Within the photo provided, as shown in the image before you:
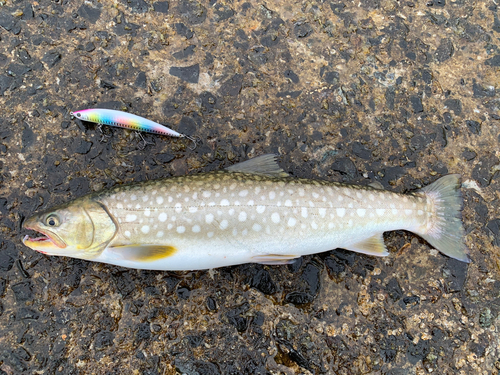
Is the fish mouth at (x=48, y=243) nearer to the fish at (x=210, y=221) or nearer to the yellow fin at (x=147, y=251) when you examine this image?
the fish at (x=210, y=221)

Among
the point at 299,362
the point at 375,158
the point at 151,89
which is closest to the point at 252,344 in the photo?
the point at 299,362

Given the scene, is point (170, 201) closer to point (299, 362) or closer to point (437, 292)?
point (299, 362)

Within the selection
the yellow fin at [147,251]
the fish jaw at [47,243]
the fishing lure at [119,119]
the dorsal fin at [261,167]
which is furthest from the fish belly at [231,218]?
the fishing lure at [119,119]

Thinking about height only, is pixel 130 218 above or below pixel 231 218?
below

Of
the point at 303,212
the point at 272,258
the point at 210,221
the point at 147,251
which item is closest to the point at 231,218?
the point at 210,221

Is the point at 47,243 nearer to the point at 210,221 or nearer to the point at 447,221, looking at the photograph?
the point at 210,221

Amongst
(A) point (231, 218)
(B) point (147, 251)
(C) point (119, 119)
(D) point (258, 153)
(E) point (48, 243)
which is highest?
(C) point (119, 119)
